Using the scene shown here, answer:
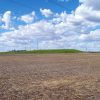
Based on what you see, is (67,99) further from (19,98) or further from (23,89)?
(23,89)

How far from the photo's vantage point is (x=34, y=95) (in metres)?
18.4

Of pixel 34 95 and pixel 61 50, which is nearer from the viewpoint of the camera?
pixel 34 95

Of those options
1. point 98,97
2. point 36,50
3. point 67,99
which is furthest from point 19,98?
point 36,50

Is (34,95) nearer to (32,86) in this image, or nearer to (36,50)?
(32,86)

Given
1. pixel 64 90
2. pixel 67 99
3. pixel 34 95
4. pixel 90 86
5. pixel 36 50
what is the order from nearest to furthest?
pixel 67 99
pixel 34 95
pixel 64 90
pixel 90 86
pixel 36 50

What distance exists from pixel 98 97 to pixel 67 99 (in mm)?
1821

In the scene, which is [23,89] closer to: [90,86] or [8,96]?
[8,96]

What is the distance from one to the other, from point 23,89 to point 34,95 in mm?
2437

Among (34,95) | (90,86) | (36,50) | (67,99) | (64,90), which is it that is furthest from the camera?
(36,50)

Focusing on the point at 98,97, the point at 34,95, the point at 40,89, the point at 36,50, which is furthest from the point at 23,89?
the point at 36,50

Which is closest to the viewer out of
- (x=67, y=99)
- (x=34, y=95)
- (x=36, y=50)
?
(x=67, y=99)

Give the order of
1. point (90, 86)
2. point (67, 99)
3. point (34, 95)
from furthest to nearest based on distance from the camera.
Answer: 1. point (90, 86)
2. point (34, 95)
3. point (67, 99)

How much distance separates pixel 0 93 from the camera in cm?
1880

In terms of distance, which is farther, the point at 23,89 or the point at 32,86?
the point at 32,86
